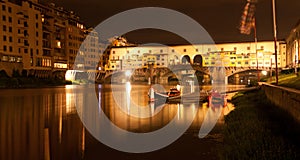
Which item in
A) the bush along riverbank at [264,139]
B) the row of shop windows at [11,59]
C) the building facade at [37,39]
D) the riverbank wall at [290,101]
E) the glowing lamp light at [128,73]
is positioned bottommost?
the bush along riverbank at [264,139]

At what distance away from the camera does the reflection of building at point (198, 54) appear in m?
107

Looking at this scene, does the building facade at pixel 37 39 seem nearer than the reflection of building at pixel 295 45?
No

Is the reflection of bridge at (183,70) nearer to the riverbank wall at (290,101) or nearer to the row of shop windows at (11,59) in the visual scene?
the row of shop windows at (11,59)

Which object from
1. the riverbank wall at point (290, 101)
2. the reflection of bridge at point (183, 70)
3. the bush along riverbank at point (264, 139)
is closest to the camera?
the bush along riverbank at point (264, 139)

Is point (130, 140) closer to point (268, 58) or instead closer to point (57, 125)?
point (57, 125)

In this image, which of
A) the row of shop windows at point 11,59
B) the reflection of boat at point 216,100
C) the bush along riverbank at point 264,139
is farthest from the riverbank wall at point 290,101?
A: the row of shop windows at point 11,59

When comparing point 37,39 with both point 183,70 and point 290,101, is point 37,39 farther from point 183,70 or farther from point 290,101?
point 290,101

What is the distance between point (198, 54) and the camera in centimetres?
A: 12569

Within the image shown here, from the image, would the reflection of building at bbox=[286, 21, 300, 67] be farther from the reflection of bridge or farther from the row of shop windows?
the row of shop windows

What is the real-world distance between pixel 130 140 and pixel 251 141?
5.94 metres

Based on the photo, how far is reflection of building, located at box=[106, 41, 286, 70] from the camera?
4222 inches

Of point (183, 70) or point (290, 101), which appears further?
point (183, 70)

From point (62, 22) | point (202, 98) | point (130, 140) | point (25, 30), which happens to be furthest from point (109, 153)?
point (62, 22)

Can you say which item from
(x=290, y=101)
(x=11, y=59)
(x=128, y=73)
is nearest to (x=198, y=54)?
(x=128, y=73)
